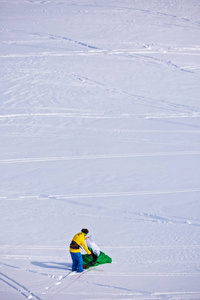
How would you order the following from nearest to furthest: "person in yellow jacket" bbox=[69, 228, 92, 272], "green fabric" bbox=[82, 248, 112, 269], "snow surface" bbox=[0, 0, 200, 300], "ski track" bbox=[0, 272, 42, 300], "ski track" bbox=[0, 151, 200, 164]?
"ski track" bbox=[0, 272, 42, 300] < "person in yellow jacket" bbox=[69, 228, 92, 272] < "snow surface" bbox=[0, 0, 200, 300] < "green fabric" bbox=[82, 248, 112, 269] < "ski track" bbox=[0, 151, 200, 164]

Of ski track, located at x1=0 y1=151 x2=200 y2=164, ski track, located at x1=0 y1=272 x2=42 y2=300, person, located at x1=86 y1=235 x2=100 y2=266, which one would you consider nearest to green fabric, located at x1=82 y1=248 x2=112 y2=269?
person, located at x1=86 y1=235 x2=100 y2=266

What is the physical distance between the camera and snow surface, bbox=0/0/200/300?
27.0 feet

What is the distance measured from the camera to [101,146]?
48.0 feet

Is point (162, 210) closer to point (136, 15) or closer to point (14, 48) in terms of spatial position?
point (14, 48)

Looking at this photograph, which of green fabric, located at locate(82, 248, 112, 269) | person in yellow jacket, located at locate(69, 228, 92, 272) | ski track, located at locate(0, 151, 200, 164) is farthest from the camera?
ski track, located at locate(0, 151, 200, 164)

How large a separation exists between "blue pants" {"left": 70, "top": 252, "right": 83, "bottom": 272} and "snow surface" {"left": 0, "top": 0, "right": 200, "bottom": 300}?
15 centimetres

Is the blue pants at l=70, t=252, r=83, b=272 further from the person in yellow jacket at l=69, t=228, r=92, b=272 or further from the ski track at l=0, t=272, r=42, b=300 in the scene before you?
the ski track at l=0, t=272, r=42, b=300

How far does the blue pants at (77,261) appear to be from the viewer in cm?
805

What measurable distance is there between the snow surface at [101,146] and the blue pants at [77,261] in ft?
0.48

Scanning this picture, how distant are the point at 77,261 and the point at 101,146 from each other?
6802 mm

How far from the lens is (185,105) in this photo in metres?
17.6

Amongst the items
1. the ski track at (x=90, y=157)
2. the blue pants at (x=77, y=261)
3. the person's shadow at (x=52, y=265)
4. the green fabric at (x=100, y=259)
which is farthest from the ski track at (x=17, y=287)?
the ski track at (x=90, y=157)

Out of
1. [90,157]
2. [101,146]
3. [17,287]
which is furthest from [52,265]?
[101,146]

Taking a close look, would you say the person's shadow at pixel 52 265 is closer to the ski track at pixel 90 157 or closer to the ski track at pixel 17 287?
the ski track at pixel 17 287
